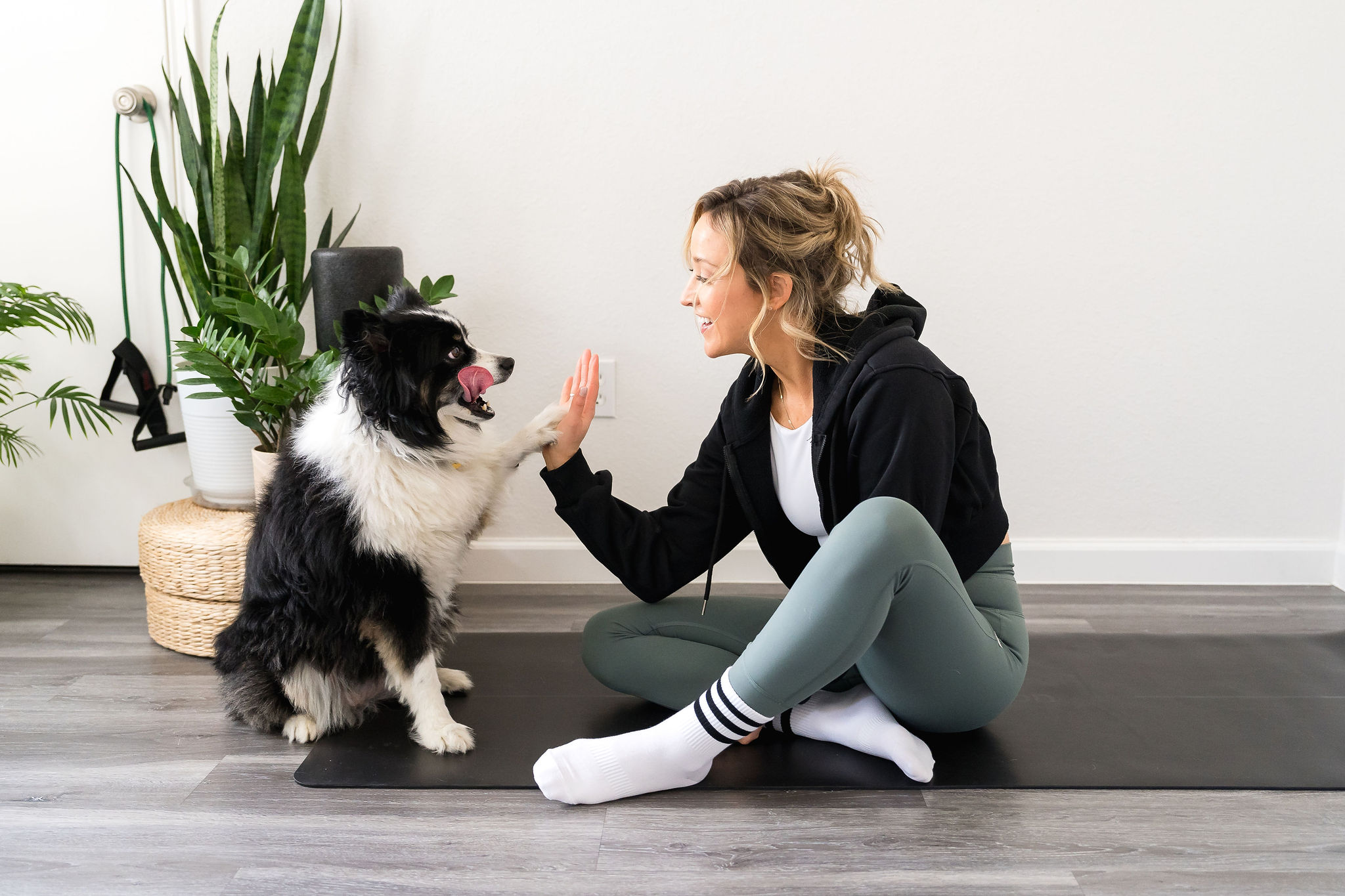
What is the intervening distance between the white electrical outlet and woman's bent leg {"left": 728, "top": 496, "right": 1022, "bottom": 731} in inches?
50.4

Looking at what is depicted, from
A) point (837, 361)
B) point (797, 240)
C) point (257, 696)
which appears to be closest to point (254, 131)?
point (257, 696)

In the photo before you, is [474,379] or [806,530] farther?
[806,530]

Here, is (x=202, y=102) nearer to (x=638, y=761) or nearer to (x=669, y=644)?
(x=669, y=644)

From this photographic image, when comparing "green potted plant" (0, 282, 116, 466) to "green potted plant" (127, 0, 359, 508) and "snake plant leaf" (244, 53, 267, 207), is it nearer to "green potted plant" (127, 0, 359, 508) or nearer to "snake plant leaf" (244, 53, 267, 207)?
"green potted plant" (127, 0, 359, 508)

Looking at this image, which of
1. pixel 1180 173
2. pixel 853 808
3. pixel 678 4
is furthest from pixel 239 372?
pixel 1180 173

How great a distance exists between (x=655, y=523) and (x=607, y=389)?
85 centimetres

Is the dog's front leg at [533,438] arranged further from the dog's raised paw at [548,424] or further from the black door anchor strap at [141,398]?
the black door anchor strap at [141,398]

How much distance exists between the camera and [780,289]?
1.58 m

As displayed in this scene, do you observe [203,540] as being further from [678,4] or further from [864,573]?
[678,4]

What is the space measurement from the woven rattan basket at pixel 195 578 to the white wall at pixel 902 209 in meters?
0.59

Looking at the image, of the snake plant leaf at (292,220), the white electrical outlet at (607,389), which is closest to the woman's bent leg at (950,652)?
the white electrical outlet at (607,389)

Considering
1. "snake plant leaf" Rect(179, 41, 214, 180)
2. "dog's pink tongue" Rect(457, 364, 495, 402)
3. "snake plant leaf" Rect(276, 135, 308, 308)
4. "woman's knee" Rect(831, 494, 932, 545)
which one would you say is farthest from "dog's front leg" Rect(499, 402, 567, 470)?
"snake plant leaf" Rect(179, 41, 214, 180)

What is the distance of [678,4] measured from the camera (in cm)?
239

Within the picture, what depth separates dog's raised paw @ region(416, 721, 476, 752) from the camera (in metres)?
1.64
